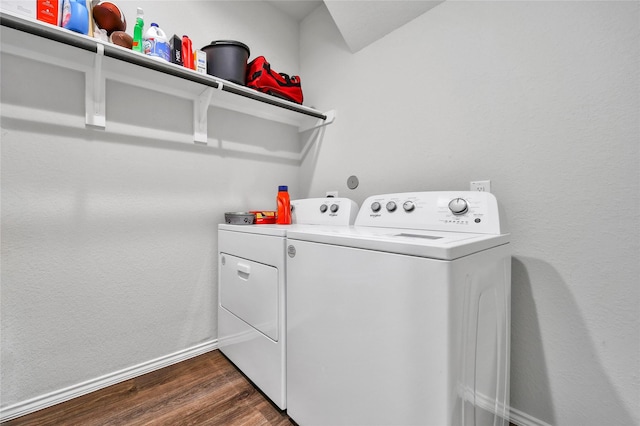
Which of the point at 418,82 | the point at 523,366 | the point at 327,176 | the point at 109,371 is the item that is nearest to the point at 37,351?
the point at 109,371

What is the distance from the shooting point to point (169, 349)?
1.52 meters

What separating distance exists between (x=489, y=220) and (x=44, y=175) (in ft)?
6.23

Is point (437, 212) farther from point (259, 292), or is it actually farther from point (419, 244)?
point (259, 292)

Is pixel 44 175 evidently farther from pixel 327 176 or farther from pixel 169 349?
pixel 327 176

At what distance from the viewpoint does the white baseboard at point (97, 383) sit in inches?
44.4

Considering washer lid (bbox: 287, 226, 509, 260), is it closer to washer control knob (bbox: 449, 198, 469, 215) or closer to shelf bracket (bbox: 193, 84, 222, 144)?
washer control knob (bbox: 449, 198, 469, 215)

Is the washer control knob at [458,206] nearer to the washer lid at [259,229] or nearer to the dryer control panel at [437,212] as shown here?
the dryer control panel at [437,212]

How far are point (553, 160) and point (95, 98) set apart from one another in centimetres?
205

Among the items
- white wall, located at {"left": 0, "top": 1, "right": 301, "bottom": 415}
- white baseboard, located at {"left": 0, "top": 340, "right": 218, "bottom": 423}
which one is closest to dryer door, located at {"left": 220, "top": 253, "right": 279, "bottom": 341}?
white wall, located at {"left": 0, "top": 1, "right": 301, "bottom": 415}

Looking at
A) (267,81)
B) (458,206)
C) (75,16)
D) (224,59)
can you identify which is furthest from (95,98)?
(458,206)

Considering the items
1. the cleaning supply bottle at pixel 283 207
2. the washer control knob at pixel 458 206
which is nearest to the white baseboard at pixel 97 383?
the cleaning supply bottle at pixel 283 207

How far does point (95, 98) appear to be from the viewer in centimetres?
129

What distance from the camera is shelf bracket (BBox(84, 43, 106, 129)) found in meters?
1.27

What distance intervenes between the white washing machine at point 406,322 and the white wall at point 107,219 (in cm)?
87
